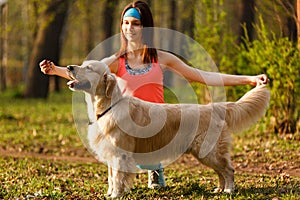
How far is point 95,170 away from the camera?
28.8 ft

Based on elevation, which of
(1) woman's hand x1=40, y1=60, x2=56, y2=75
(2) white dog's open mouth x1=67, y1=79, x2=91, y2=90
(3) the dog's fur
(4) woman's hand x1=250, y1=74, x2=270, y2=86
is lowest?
(3) the dog's fur

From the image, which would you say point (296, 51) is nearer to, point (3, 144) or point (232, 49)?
point (232, 49)

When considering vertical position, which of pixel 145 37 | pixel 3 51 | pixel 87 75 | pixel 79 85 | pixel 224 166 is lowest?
pixel 224 166

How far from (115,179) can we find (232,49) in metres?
8.20

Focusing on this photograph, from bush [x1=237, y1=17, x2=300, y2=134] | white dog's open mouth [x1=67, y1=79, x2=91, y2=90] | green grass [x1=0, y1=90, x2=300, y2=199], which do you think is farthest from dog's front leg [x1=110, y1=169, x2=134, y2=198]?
bush [x1=237, y1=17, x2=300, y2=134]

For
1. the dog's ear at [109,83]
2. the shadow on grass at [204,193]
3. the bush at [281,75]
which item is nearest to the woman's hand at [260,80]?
the shadow on grass at [204,193]

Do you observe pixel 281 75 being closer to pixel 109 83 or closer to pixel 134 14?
pixel 134 14

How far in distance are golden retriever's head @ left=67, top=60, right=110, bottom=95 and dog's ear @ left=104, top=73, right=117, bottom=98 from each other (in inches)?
1.4

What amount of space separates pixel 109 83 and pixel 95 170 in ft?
11.0

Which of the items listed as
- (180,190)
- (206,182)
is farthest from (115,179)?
(206,182)

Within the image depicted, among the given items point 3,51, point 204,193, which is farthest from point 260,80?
point 3,51

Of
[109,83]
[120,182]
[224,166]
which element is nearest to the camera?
[109,83]

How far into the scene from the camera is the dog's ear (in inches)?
227

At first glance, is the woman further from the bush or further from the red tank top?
the bush
